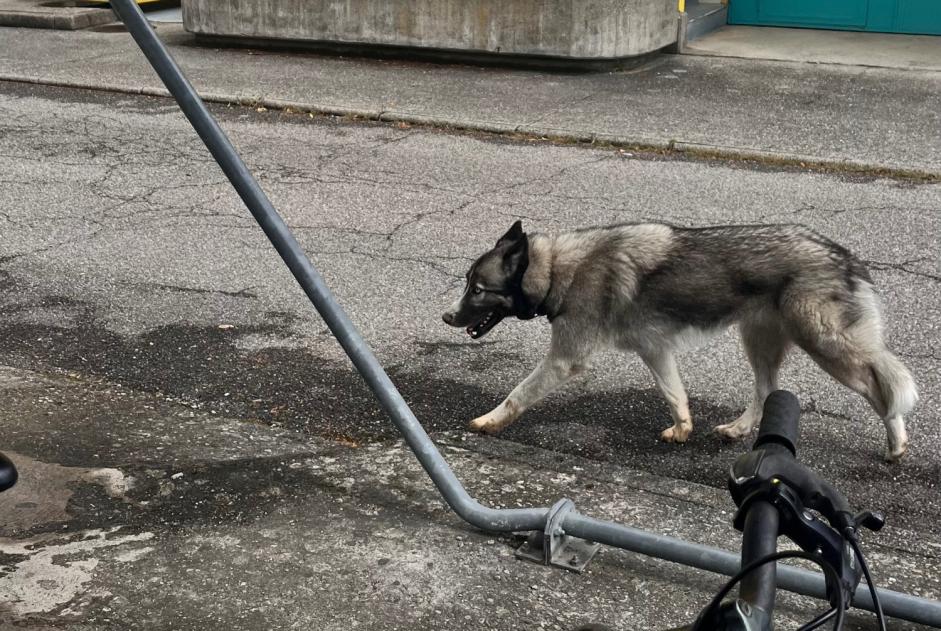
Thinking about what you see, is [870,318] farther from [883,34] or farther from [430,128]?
[883,34]

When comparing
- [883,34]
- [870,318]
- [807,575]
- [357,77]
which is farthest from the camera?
[883,34]

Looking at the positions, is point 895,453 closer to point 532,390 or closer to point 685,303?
point 685,303

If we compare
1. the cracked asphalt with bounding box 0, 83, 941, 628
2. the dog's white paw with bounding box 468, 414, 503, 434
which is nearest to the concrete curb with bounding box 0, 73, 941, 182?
the cracked asphalt with bounding box 0, 83, 941, 628

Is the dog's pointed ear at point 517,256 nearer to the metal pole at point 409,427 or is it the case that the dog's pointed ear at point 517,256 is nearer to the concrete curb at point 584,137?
the metal pole at point 409,427

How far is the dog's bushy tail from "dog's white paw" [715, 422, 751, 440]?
68 cm

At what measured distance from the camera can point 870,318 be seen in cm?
450

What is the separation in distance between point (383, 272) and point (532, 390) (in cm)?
236

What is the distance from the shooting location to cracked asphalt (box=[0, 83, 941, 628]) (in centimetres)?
516

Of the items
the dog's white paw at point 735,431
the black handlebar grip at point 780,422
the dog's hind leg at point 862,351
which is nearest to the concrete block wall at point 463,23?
the dog's white paw at point 735,431

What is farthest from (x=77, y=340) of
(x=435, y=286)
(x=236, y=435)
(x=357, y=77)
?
(x=357, y=77)

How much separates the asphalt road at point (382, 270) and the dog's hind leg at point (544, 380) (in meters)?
0.14

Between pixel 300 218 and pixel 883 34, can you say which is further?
pixel 883 34

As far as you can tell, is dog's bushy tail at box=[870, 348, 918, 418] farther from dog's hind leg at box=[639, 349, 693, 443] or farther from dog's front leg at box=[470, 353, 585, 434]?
dog's front leg at box=[470, 353, 585, 434]

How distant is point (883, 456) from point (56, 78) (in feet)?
36.2
